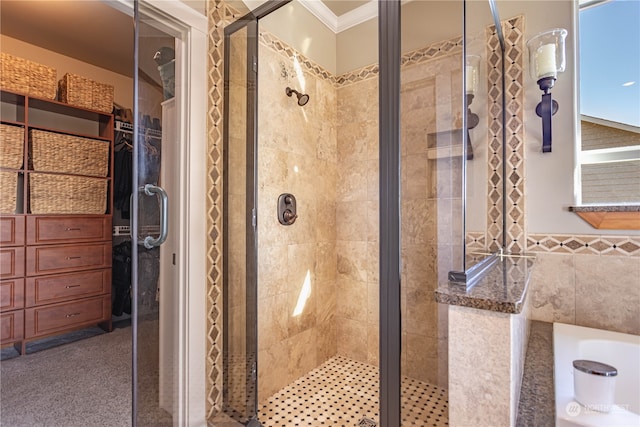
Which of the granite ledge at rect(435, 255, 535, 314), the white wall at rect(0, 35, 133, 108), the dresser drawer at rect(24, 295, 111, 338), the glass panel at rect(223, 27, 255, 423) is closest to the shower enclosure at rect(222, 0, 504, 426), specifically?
the glass panel at rect(223, 27, 255, 423)

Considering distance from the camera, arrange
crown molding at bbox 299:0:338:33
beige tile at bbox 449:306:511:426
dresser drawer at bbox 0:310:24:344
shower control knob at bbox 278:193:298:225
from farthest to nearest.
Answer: dresser drawer at bbox 0:310:24:344 < crown molding at bbox 299:0:338:33 < shower control knob at bbox 278:193:298:225 < beige tile at bbox 449:306:511:426

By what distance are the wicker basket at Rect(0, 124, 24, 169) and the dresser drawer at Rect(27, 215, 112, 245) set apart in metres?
0.44

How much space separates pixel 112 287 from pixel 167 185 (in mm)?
2303

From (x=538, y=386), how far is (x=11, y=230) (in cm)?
341

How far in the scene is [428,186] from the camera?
1.06 meters

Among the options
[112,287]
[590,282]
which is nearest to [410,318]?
[590,282]

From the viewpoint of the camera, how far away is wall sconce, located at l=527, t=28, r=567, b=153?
1332mm

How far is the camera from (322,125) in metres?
2.06

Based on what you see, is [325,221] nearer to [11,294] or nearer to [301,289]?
[301,289]

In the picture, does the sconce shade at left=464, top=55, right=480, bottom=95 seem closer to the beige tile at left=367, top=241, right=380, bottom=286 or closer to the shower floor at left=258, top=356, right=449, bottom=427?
the beige tile at left=367, top=241, right=380, bottom=286

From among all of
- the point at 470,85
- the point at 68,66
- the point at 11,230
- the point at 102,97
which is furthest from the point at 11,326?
the point at 470,85

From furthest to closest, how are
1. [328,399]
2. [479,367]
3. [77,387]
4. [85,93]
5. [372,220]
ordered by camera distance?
1. [85,93]
2. [372,220]
3. [77,387]
4. [328,399]
5. [479,367]

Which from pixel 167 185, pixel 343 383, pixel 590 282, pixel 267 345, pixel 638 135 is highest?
pixel 638 135

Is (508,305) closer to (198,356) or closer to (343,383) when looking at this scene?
(198,356)
